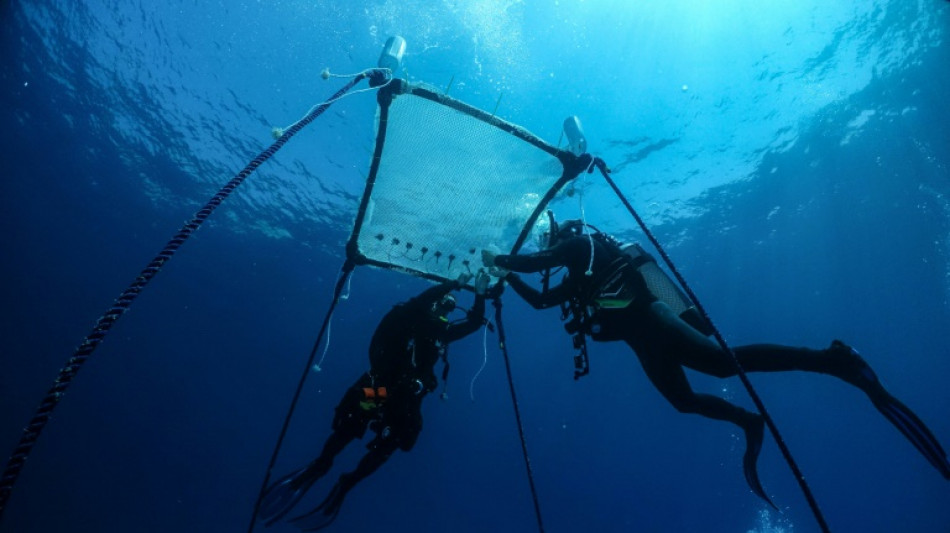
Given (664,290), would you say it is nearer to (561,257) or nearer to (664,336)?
(664,336)

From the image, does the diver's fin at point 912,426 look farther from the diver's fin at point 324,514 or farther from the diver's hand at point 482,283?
the diver's fin at point 324,514

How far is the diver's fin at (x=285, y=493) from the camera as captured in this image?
5.71 metres

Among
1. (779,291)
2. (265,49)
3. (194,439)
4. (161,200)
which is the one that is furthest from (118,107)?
(194,439)

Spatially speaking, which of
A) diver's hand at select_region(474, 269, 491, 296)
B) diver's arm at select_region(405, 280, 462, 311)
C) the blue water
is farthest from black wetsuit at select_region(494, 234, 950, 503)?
the blue water

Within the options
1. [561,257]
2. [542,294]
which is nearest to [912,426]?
[561,257]

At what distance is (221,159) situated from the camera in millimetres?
20234

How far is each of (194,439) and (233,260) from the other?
91.6 feet

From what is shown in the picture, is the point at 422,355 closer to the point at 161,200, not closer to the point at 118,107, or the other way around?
the point at 118,107

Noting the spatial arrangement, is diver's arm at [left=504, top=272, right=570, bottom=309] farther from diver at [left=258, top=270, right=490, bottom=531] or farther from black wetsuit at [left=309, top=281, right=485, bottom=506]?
black wetsuit at [left=309, top=281, right=485, bottom=506]

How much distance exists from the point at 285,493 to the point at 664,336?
17.4 ft

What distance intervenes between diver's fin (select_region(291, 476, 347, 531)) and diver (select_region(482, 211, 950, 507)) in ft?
12.5

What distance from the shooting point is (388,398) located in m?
5.95

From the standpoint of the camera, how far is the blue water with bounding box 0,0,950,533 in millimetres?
13734

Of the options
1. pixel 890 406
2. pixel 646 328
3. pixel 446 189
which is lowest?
pixel 890 406
